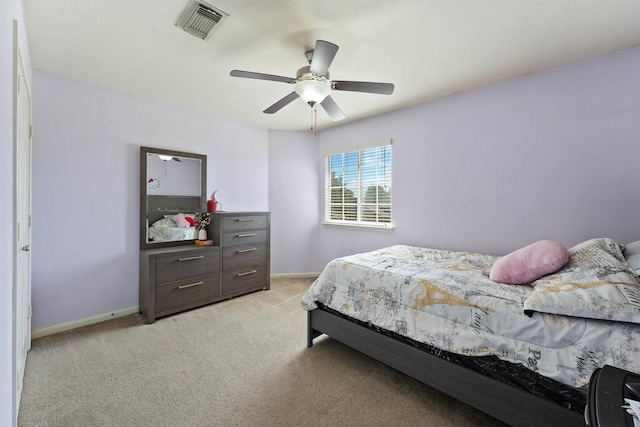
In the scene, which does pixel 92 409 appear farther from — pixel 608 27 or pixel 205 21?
pixel 608 27

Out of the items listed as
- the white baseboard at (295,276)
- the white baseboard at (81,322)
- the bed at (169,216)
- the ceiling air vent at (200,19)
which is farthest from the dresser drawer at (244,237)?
the ceiling air vent at (200,19)

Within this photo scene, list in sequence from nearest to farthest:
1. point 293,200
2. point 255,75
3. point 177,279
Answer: point 255,75, point 177,279, point 293,200

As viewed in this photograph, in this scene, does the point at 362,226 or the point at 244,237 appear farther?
the point at 362,226

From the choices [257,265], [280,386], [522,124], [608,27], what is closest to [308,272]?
[257,265]

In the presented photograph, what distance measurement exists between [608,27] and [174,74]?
3479 millimetres

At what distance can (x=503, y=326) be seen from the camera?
139cm

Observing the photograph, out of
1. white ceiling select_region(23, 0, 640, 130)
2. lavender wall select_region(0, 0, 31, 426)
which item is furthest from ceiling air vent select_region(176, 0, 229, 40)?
lavender wall select_region(0, 0, 31, 426)

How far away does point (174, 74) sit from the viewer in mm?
2480

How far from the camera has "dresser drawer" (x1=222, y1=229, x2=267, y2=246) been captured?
334 centimetres

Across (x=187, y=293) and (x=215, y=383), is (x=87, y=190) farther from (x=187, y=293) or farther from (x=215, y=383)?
(x=215, y=383)

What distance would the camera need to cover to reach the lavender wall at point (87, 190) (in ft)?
7.95

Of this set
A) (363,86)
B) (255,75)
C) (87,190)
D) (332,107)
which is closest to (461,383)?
(363,86)

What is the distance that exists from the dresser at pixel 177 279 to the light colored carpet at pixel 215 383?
0.26 m

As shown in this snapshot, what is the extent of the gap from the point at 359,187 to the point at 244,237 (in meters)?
1.82
